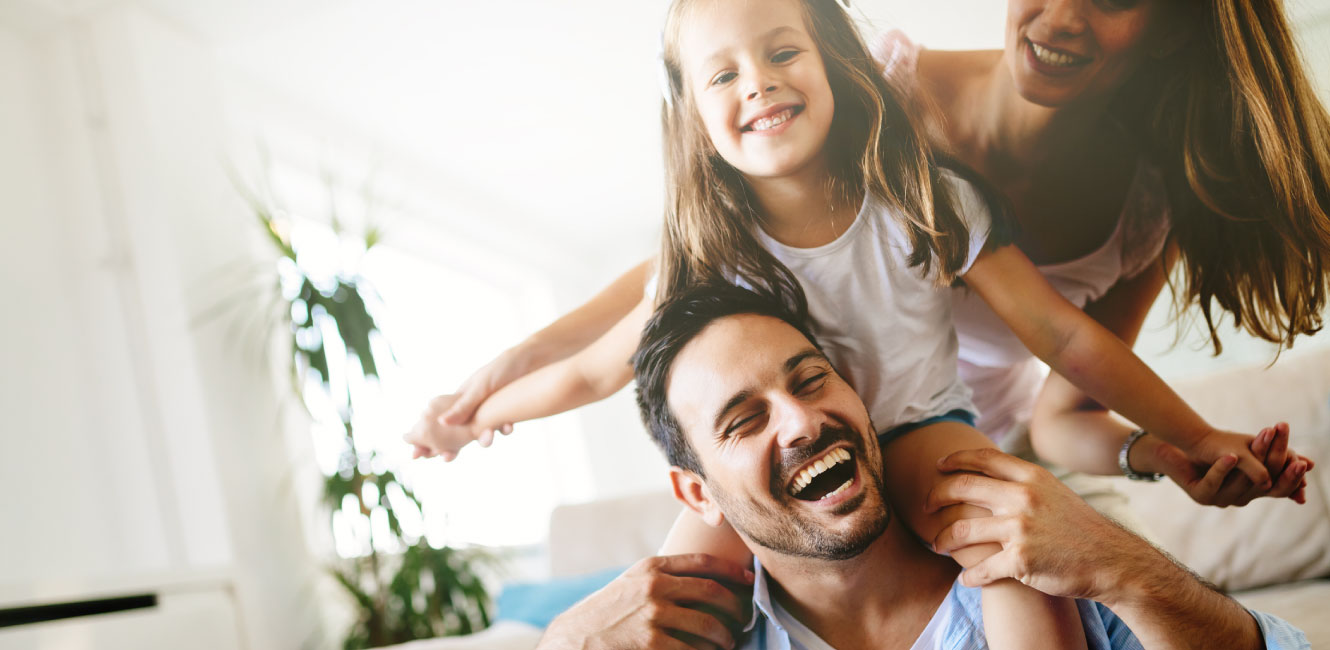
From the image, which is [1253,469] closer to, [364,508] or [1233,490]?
[1233,490]

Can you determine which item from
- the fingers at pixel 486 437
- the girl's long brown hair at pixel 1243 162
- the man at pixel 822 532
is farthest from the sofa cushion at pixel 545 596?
the girl's long brown hair at pixel 1243 162

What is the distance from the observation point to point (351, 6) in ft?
5.52

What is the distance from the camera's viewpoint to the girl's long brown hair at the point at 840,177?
1.15 metres

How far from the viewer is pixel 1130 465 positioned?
47.9 inches

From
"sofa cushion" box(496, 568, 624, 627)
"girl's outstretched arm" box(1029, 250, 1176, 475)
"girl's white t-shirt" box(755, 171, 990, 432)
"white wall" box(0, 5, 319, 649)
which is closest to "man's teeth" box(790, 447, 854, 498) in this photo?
"girl's white t-shirt" box(755, 171, 990, 432)

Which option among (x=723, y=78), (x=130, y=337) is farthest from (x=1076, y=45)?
(x=130, y=337)

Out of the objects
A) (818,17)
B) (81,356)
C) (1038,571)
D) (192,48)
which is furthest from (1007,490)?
(81,356)

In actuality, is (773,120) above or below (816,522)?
above

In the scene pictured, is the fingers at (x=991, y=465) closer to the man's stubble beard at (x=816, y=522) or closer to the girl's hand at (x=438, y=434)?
the man's stubble beard at (x=816, y=522)

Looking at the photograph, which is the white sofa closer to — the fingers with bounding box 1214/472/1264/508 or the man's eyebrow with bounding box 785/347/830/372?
the fingers with bounding box 1214/472/1264/508

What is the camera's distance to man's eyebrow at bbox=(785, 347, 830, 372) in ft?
3.67

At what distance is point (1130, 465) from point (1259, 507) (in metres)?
0.25

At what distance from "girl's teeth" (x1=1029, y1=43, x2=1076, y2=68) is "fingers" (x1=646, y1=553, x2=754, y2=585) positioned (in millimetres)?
775

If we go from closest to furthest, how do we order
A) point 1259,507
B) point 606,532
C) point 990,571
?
point 990,571 → point 1259,507 → point 606,532
